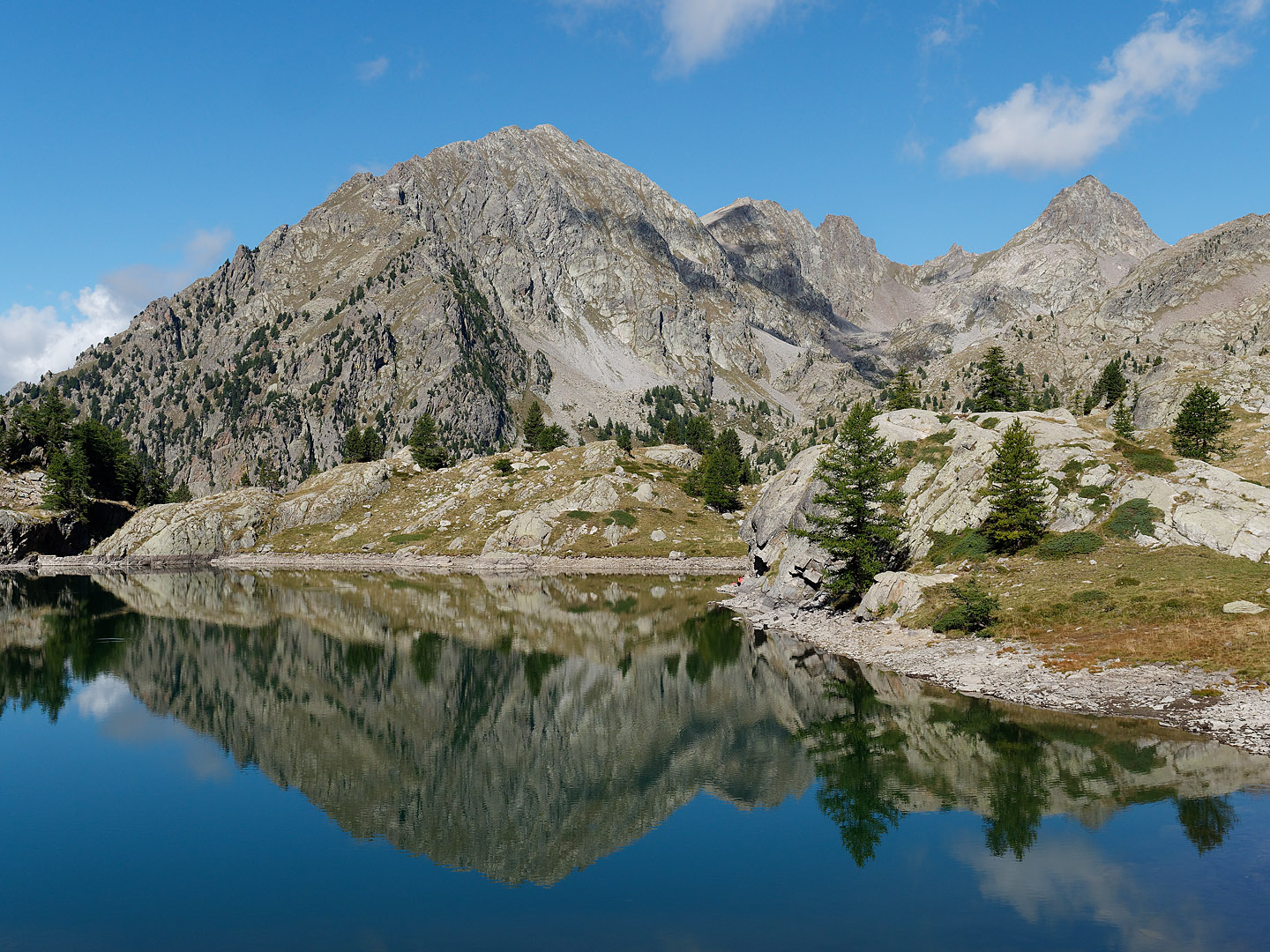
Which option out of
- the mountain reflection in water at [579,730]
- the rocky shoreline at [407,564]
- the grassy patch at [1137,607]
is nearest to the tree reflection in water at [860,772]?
the mountain reflection in water at [579,730]

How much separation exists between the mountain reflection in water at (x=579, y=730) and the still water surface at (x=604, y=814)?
23cm

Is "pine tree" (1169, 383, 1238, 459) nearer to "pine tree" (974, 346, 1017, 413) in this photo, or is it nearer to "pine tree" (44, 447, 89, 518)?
"pine tree" (974, 346, 1017, 413)

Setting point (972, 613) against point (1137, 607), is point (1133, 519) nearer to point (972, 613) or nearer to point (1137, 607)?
point (1137, 607)

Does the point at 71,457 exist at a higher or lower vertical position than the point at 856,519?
higher

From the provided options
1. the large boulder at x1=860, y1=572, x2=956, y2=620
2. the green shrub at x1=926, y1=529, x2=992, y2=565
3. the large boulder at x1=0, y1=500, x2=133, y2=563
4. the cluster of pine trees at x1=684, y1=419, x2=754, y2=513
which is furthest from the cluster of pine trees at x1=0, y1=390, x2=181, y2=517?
the green shrub at x1=926, y1=529, x2=992, y2=565

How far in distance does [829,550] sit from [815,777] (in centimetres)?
3555

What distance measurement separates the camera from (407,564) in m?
139

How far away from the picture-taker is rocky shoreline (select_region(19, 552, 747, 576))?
126812mm

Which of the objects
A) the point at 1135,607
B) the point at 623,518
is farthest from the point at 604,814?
the point at 623,518

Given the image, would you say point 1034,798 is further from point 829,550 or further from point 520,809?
point 829,550

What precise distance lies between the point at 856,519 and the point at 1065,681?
28.4 m

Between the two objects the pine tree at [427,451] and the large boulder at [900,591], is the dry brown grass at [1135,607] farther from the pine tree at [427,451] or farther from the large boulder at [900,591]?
the pine tree at [427,451]

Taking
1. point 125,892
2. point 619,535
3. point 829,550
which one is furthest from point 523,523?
point 125,892

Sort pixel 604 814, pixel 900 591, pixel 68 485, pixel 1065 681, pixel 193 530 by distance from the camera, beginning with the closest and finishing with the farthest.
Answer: pixel 604 814 < pixel 1065 681 < pixel 900 591 < pixel 68 485 < pixel 193 530
